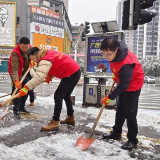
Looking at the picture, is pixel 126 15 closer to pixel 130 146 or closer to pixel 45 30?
pixel 130 146

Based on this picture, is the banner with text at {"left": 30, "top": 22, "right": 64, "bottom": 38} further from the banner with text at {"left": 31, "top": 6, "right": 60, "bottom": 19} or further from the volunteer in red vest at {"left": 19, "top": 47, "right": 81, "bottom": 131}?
the volunteer in red vest at {"left": 19, "top": 47, "right": 81, "bottom": 131}

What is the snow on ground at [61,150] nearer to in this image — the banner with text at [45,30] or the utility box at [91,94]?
the utility box at [91,94]

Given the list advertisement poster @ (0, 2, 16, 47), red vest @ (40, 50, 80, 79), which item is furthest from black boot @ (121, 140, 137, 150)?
advertisement poster @ (0, 2, 16, 47)

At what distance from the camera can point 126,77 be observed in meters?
2.68

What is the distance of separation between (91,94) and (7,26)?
99.7ft

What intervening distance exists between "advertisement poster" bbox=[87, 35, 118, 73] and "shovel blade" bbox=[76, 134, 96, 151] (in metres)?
3.38

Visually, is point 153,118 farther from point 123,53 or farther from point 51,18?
point 51,18

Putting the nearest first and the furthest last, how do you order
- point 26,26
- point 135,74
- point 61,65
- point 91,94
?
1. point 135,74
2. point 61,65
3. point 91,94
4. point 26,26

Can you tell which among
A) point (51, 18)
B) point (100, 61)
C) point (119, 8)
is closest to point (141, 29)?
point (119, 8)

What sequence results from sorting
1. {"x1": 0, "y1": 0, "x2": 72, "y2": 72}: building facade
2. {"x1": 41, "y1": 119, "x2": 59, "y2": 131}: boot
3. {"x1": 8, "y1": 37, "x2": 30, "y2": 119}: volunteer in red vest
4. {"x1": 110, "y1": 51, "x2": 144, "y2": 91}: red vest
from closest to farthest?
{"x1": 110, "y1": 51, "x2": 144, "y2": 91}: red vest < {"x1": 41, "y1": 119, "x2": 59, "y2": 131}: boot < {"x1": 8, "y1": 37, "x2": 30, "y2": 119}: volunteer in red vest < {"x1": 0, "y1": 0, "x2": 72, "y2": 72}: building facade

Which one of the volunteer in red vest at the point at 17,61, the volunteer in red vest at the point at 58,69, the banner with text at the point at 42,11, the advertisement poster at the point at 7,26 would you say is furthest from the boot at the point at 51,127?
the banner with text at the point at 42,11

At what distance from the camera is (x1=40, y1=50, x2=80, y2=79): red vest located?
3.41 meters

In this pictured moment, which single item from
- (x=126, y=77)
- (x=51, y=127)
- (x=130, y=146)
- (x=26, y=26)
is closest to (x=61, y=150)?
(x=51, y=127)

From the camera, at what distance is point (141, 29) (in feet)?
439
